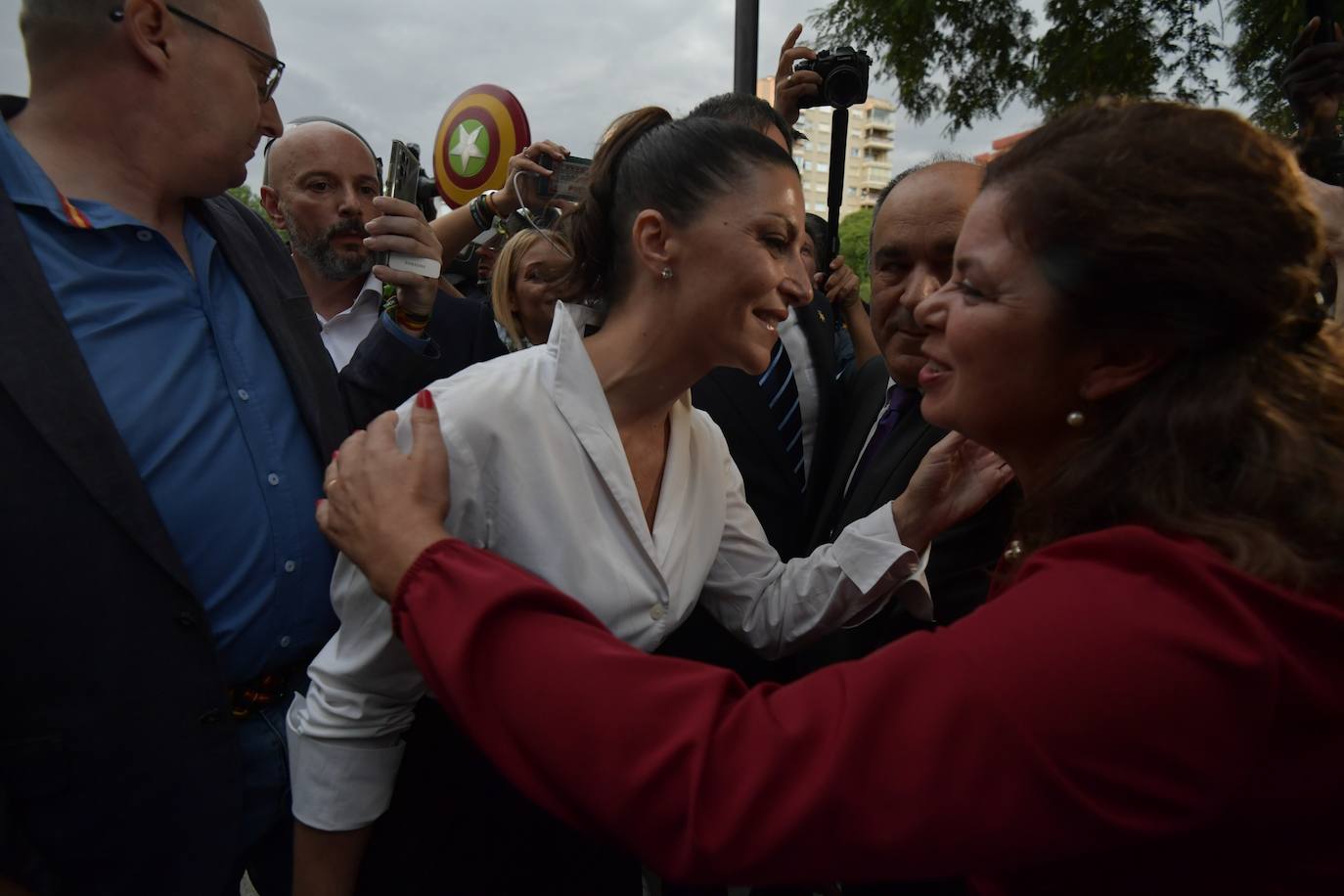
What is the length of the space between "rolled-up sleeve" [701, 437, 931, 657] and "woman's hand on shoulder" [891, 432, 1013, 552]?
0.13ft

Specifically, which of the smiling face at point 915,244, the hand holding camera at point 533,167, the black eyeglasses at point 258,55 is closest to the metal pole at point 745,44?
the hand holding camera at point 533,167

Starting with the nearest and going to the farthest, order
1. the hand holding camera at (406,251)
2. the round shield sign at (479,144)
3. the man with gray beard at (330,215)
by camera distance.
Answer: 1. the hand holding camera at (406,251)
2. the man with gray beard at (330,215)
3. the round shield sign at (479,144)

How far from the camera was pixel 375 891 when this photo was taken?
1526 millimetres

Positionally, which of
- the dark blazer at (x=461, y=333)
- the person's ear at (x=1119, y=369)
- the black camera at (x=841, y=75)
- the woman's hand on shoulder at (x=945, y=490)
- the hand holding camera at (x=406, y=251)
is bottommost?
the woman's hand on shoulder at (x=945, y=490)

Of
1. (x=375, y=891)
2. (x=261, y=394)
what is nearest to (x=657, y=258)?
(x=261, y=394)

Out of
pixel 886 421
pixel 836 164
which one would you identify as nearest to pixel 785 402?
pixel 886 421

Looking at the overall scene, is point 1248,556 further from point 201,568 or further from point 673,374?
point 201,568

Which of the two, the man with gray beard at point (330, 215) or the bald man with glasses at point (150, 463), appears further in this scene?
the man with gray beard at point (330, 215)

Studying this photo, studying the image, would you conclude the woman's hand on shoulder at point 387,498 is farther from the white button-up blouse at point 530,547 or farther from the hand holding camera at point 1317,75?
the hand holding camera at point 1317,75

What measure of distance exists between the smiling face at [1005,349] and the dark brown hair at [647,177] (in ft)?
2.26

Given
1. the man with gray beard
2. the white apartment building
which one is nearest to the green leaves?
the man with gray beard

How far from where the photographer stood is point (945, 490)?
1.85 metres

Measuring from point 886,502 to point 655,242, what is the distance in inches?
36.5

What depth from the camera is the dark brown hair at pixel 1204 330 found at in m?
0.95
